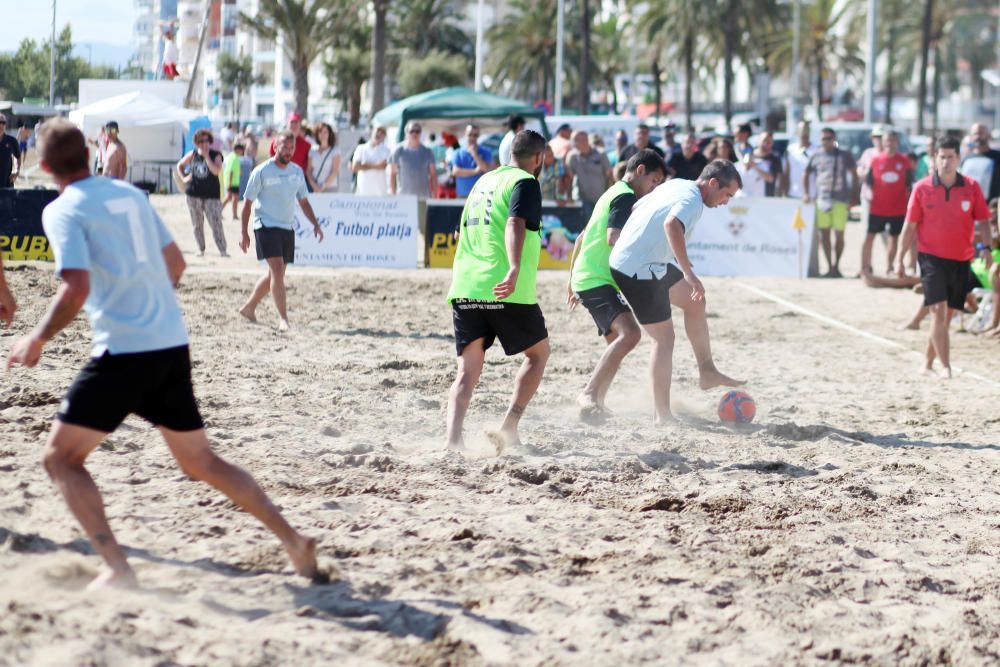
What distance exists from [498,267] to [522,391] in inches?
31.0

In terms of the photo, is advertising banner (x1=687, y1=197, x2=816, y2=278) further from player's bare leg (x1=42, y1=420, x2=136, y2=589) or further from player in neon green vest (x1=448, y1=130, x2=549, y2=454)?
player's bare leg (x1=42, y1=420, x2=136, y2=589)

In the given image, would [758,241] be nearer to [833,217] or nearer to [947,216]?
[833,217]

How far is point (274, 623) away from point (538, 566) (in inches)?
47.1

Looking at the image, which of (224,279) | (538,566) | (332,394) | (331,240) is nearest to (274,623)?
(538,566)

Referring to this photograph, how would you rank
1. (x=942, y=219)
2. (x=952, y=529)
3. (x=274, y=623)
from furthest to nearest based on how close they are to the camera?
(x=942, y=219), (x=952, y=529), (x=274, y=623)

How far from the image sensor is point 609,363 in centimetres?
833

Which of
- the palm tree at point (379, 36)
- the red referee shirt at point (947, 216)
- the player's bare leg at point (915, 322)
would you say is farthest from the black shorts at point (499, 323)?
the palm tree at point (379, 36)

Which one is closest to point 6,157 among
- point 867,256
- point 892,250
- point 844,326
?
point 844,326

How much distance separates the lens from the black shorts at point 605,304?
8.32m

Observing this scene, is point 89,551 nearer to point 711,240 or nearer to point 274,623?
point 274,623

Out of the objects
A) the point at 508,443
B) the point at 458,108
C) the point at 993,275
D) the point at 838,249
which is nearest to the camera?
the point at 508,443

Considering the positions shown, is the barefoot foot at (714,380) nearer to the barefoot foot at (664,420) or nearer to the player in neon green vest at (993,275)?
the barefoot foot at (664,420)

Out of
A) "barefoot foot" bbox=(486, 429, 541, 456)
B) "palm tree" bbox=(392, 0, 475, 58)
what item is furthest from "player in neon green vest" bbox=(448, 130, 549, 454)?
"palm tree" bbox=(392, 0, 475, 58)

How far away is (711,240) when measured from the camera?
17.9 meters
